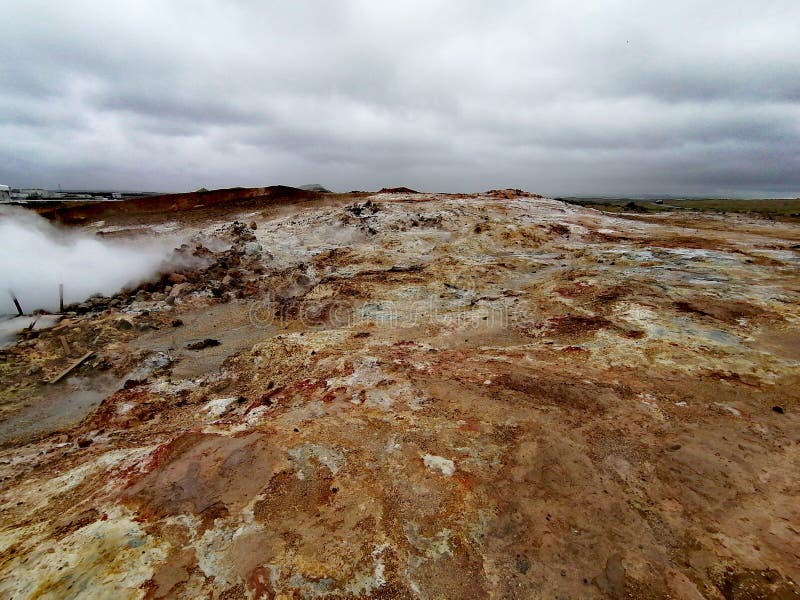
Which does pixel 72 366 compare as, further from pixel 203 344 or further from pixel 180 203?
pixel 180 203

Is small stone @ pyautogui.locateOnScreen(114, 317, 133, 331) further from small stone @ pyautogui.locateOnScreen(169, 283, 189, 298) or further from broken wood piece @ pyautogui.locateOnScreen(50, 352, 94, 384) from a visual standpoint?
small stone @ pyautogui.locateOnScreen(169, 283, 189, 298)

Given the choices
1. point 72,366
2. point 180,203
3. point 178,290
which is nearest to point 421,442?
point 72,366

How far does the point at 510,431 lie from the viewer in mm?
5520

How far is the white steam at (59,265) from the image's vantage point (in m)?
12.7

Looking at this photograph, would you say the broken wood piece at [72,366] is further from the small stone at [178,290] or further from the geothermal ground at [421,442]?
the small stone at [178,290]

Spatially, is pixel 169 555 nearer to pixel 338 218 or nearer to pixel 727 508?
pixel 727 508

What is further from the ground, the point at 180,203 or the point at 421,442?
the point at 180,203

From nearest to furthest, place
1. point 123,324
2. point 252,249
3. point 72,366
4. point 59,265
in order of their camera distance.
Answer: point 72,366 < point 123,324 < point 59,265 < point 252,249

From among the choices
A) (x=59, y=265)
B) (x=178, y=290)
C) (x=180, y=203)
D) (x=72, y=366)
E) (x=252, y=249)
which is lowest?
(x=72, y=366)

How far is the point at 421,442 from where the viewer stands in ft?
17.5

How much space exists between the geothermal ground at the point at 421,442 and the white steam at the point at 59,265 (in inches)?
48.3

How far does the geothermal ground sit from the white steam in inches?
48.3

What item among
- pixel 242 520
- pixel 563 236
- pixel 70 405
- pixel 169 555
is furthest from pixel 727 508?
pixel 563 236

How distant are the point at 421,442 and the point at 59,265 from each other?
15580 millimetres
